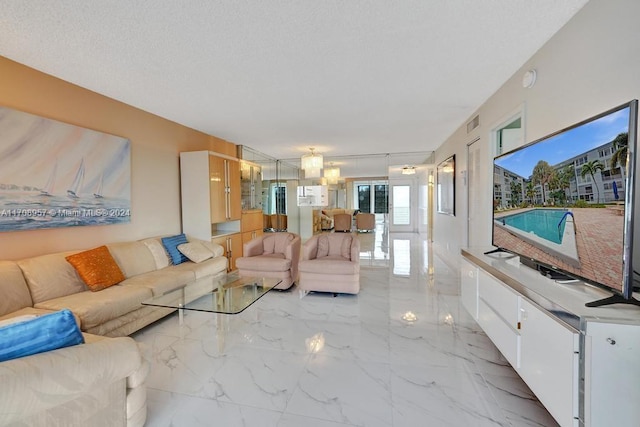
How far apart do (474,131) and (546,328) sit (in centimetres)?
339

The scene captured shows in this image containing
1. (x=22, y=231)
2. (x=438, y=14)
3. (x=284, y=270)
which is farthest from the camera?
(x=284, y=270)

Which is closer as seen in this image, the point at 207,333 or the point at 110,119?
the point at 207,333

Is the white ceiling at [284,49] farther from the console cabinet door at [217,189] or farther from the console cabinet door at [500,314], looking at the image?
the console cabinet door at [500,314]

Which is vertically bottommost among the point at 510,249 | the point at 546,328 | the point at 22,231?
the point at 546,328

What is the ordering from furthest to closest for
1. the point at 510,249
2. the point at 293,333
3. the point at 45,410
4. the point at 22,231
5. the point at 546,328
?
1. the point at 293,333
2. the point at 22,231
3. the point at 510,249
4. the point at 546,328
5. the point at 45,410

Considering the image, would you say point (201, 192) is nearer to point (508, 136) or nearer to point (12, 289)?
point (12, 289)

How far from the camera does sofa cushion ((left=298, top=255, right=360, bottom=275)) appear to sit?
3580mm

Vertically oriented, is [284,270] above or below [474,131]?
below

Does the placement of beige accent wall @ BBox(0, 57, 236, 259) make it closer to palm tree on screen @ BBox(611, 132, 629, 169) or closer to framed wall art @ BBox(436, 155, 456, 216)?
palm tree on screen @ BBox(611, 132, 629, 169)

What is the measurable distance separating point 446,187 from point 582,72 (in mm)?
4011

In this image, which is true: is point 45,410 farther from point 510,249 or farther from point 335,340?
point 510,249

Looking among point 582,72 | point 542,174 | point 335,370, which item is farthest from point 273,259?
point 582,72

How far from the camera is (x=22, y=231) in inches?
99.8

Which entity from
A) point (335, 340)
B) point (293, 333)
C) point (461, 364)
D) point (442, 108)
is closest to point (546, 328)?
point (461, 364)
